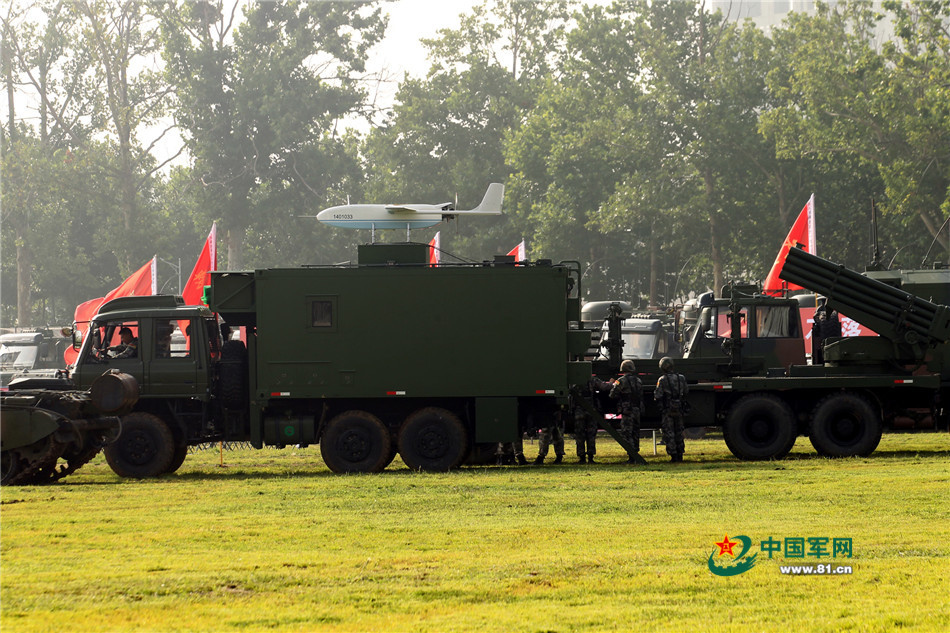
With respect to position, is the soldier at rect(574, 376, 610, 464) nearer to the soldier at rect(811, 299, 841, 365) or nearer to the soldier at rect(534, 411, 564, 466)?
the soldier at rect(534, 411, 564, 466)

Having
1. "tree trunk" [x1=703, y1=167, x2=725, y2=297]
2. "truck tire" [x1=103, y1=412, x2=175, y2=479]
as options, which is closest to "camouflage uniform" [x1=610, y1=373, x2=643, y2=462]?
"truck tire" [x1=103, y1=412, x2=175, y2=479]

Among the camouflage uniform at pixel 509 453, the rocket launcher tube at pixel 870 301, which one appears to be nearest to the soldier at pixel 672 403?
the camouflage uniform at pixel 509 453

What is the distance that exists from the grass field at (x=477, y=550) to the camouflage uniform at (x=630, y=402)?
4.60 feet

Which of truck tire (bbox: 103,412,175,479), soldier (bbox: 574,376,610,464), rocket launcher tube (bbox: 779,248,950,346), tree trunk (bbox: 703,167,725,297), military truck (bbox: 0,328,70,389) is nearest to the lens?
truck tire (bbox: 103,412,175,479)

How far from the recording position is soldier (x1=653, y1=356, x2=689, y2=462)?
2003 cm

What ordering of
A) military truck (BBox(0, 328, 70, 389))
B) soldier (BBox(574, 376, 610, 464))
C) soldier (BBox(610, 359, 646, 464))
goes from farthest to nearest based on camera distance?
military truck (BBox(0, 328, 70, 389))
soldier (BBox(574, 376, 610, 464))
soldier (BBox(610, 359, 646, 464))

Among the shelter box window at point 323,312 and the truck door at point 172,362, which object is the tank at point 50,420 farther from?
the shelter box window at point 323,312

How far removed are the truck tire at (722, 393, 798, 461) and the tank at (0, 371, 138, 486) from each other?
9.22 m

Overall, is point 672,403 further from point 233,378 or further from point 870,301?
point 233,378

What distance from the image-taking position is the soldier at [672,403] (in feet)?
65.7

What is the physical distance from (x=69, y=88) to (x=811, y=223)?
5190cm

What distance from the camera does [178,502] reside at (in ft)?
51.0

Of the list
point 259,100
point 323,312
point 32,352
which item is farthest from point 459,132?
point 323,312

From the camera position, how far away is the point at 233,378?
19281 mm
